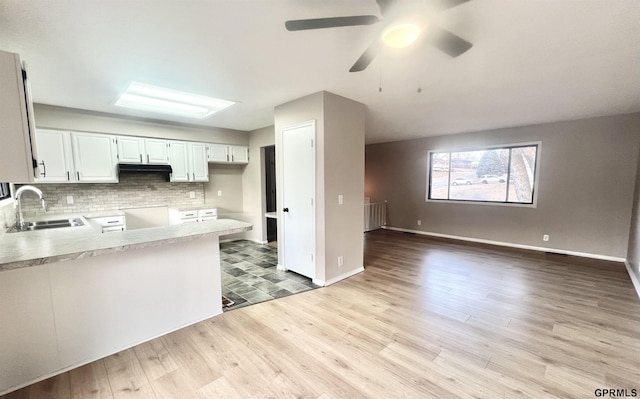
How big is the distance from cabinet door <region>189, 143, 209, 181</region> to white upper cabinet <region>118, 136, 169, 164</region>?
43cm

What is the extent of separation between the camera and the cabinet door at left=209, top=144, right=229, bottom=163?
500 centimetres

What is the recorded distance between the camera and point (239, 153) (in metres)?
5.39

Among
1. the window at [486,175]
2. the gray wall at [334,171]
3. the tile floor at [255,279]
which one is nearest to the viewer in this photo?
the tile floor at [255,279]

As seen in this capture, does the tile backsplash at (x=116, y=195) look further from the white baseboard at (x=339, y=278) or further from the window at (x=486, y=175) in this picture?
the window at (x=486, y=175)

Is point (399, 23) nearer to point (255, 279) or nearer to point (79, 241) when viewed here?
point (79, 241)

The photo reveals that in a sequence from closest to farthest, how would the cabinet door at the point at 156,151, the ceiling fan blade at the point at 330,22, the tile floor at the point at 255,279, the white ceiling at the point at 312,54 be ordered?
the ceiling fan blade at the point at 330,22
the white ceiling at the point at 312,54
the tile floor at the point at 255,279
the cabinet door at the point at 156,151

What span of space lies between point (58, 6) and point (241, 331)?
271 centimetres

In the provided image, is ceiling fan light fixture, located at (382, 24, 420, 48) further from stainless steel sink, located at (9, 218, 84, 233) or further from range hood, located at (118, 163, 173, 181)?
range hood, located at (118, 163, 173, 181)

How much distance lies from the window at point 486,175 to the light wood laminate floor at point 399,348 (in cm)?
219

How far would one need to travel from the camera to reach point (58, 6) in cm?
154

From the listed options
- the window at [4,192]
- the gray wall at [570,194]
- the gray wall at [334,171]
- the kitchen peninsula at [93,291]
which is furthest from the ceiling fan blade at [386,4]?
the gray wall at [570,194]

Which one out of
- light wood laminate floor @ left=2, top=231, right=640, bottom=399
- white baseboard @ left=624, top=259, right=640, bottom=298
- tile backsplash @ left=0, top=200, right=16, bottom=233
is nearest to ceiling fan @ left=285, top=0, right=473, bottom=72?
light wood laminate floor @ left=2, top=231, right=640, bottom=399

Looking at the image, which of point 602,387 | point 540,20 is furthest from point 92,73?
point 602,387

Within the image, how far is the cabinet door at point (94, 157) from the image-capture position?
3.68m
